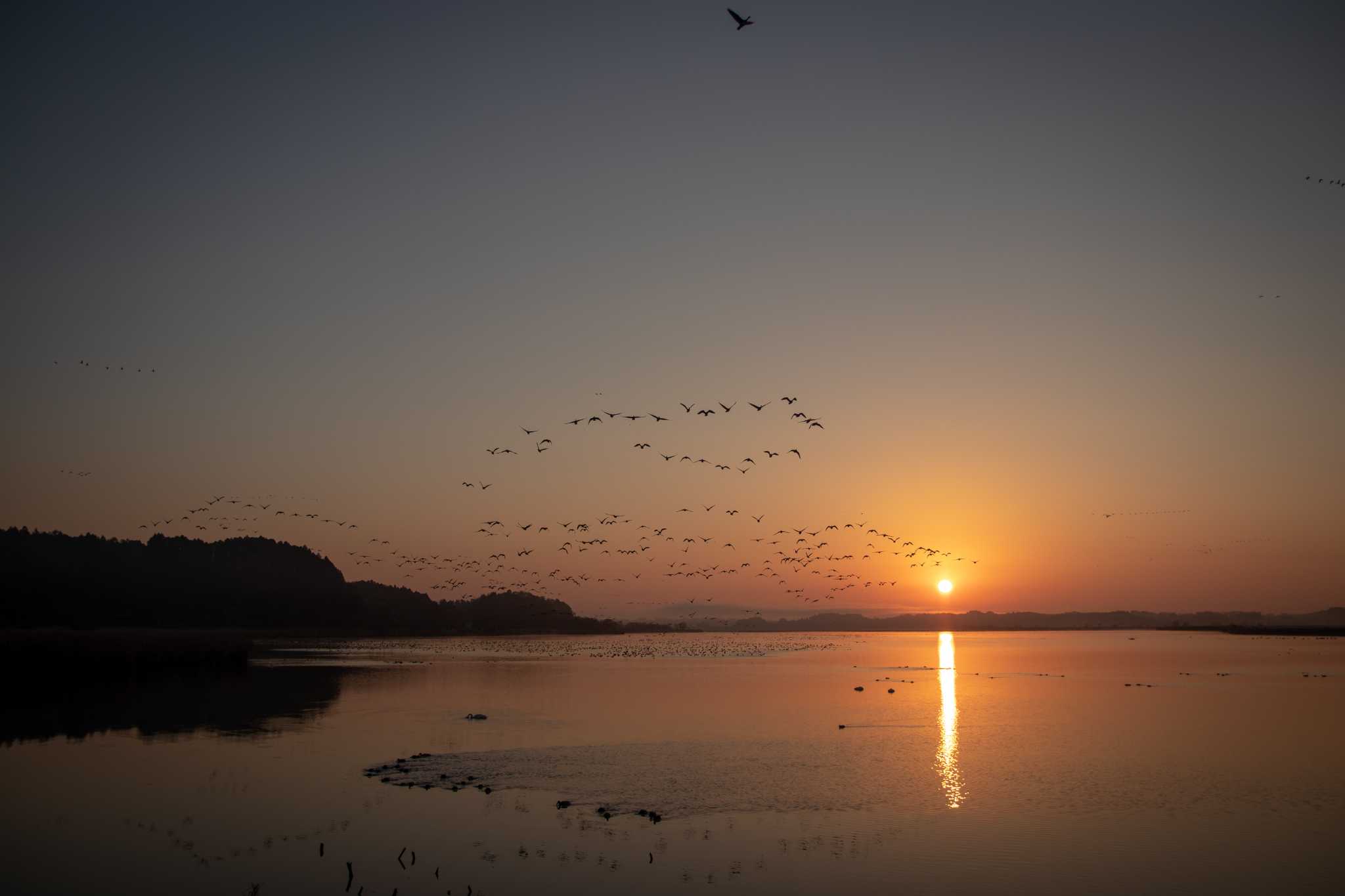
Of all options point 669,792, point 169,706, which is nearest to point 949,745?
point 669,792

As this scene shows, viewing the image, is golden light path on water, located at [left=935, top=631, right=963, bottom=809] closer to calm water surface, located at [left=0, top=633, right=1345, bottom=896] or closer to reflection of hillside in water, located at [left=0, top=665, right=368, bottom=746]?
calm water surface, located at [left=0, top=633, right=1345, bottom=896]

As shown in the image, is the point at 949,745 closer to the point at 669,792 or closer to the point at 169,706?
the point at 669,792

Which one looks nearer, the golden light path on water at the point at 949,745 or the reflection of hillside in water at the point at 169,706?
the golden light path on water at the point at 949,745

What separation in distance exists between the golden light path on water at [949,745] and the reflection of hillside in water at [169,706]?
2535cm

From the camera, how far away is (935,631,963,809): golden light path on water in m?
28.4

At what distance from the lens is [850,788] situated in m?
Result: 28.5

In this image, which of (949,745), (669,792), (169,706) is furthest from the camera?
(169,706)

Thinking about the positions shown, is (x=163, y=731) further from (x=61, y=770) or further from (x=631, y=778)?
(x=631, y=778)

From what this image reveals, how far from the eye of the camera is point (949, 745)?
37.8m

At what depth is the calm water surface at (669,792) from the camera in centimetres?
1997

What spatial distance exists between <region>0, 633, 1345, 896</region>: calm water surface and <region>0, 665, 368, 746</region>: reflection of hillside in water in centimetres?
32

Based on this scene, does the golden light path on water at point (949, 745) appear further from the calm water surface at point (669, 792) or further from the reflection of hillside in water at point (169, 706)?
the reflection of hillside in water at point (169, 706)

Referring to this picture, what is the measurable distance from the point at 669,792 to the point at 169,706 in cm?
3219

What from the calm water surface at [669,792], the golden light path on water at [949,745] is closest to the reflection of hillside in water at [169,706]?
the calm water surface at [669,792]
